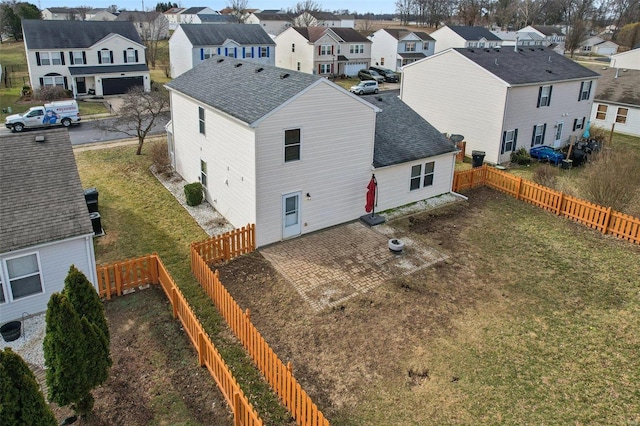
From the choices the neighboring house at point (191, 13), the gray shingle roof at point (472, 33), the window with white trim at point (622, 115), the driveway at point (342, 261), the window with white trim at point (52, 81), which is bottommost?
the driveway at point (342, 261)

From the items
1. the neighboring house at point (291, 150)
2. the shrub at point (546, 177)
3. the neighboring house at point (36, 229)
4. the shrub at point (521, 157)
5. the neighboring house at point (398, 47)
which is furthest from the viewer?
the neighboring house at point (398, 47)

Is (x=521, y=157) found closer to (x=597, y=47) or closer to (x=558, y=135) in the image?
(x=558, y=135)

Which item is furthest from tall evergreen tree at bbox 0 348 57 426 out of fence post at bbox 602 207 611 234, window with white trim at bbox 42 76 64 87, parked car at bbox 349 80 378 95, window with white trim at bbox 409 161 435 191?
parked car at bbox 349 80 378 95

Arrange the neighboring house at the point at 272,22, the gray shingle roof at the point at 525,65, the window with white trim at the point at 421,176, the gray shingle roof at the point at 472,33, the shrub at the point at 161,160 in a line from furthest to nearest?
the neighboring house at the point at 272,22 < the gray shingle roof at the point at 472,33 < the gray shingle roof at the point at 525,65 < the shrub at the point at 161,160 < the window with white trim at the point at 421,176

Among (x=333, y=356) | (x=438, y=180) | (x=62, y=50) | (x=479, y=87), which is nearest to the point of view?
(x=333, y=356)

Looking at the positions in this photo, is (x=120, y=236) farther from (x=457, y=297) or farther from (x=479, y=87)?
(x=479, y=87)

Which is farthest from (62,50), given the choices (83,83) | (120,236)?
(120,236)

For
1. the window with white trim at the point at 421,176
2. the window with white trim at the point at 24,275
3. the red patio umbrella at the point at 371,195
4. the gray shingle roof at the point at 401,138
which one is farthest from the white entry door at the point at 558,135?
the window with white trim at the point at 24,275

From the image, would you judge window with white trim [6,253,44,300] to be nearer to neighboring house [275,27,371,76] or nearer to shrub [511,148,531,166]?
shrub [511,148,531,166]

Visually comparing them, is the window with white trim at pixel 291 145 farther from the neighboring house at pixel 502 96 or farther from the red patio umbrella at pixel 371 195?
the neighboring house at pixel 502 96
